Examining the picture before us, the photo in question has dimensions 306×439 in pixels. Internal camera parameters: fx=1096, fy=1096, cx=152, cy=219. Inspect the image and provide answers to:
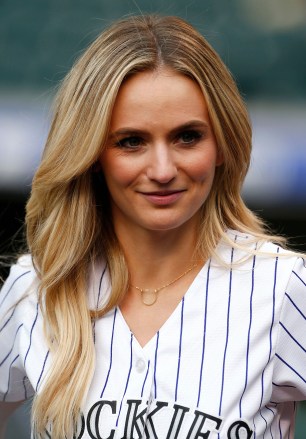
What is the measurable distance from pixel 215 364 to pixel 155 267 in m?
0.38

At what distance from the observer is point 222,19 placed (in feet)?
19.8

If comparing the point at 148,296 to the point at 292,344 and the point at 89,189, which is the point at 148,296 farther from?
the point at 292,344

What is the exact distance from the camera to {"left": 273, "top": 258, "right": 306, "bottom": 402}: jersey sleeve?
2.91 meters

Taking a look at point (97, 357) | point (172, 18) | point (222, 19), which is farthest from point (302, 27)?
point (97, 357)

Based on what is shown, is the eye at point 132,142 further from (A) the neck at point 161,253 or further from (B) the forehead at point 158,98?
(A) the neck at point 161,253

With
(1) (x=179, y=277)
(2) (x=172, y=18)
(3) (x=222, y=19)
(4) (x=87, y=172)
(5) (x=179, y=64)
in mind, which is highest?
(3) (x=222, y=19)

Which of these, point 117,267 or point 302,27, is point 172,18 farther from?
point 302,27

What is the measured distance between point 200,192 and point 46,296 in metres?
0.58

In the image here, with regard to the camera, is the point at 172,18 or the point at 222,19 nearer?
the point at 172,18

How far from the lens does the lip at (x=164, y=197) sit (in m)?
2.88

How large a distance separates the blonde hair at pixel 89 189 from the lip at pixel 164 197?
0.65ft

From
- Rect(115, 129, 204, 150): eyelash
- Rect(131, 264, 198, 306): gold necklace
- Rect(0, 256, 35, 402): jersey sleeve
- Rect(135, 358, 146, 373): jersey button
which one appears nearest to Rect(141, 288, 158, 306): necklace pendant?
Rect(131, 264, 198, 306): gold necklace

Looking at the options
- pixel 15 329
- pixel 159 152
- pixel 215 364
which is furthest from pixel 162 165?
pixel 15 329

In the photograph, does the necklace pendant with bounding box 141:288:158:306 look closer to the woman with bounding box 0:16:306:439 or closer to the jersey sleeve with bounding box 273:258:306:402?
the woman with bounding box 0:16:306:439
